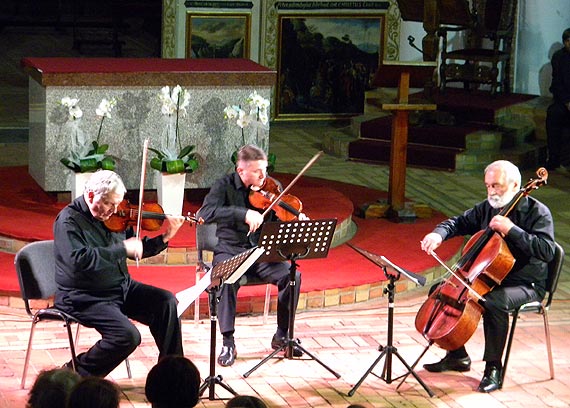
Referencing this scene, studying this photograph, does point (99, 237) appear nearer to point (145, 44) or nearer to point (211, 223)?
point (211, 223)

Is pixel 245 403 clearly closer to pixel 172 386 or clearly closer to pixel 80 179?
pixel 172 386

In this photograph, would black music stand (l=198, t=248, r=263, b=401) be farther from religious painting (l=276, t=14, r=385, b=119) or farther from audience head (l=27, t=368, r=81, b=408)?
religious painting (l=276, t=14, r=385, b=119)

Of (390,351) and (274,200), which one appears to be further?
(274,200)

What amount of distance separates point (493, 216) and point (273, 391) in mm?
1584

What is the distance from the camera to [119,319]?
6.38 m

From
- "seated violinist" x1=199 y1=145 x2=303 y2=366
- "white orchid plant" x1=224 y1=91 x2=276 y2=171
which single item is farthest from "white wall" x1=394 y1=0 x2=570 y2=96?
"seated violinist" x1=199 y1=145 x2=303 y2=366

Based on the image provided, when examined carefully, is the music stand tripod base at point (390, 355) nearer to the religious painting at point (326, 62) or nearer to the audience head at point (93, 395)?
the audience head at point (93, 395)

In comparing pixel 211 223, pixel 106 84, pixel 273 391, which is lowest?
pixel 273 391

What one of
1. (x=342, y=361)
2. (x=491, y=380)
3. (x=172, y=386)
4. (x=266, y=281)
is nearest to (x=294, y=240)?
(x=266, y=281)

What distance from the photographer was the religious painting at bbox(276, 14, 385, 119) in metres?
14.0

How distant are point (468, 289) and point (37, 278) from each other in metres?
2.26

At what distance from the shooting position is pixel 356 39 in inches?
559

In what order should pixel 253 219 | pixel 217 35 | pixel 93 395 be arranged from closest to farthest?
pixel 93 395 < pixel 253 219 < pixel 217 35

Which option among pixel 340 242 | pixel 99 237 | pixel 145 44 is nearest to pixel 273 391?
pixel 99 237
